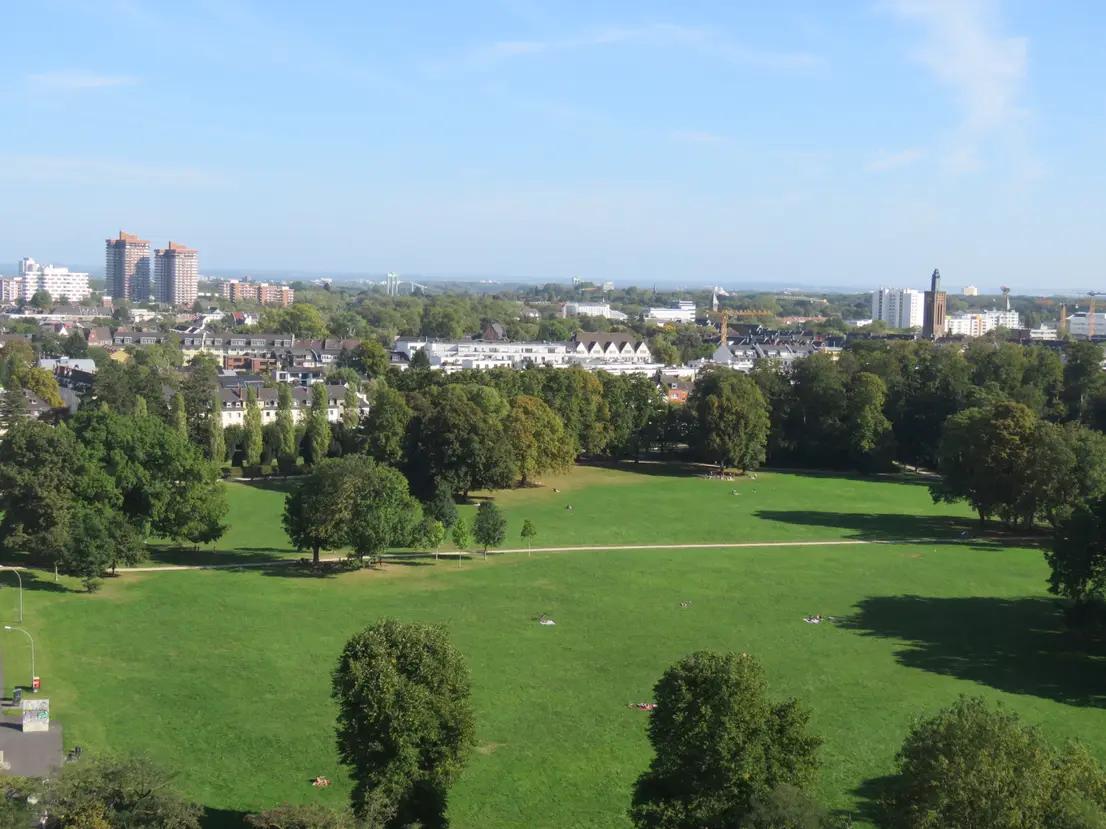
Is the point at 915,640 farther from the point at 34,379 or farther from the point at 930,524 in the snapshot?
the point at 34,379

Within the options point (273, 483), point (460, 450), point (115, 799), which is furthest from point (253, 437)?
point (115, 799)

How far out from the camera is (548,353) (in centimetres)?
11388

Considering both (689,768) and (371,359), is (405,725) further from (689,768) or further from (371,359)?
(371,359)

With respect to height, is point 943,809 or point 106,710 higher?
→ point 943,809

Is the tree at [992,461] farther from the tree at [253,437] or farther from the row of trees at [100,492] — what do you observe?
the tree at [253,437]

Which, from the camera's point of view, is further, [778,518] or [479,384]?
[479,384]

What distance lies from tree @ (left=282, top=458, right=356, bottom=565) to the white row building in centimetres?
6008

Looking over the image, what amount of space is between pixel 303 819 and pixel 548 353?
317ft

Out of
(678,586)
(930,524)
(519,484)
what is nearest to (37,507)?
(678,586)

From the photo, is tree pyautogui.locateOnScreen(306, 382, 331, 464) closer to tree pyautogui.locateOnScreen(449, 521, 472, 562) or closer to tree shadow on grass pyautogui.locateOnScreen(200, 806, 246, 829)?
tree pyautogui.locateOnScreen(449, 521, 472, 562)

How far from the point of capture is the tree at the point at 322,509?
41.5 m

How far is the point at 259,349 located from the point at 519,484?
206 ft

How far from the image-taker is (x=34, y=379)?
80.4 metres

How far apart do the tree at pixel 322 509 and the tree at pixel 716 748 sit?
22429 millimetres
